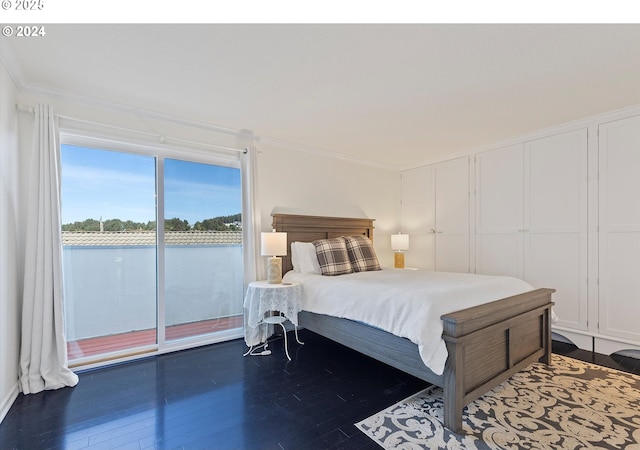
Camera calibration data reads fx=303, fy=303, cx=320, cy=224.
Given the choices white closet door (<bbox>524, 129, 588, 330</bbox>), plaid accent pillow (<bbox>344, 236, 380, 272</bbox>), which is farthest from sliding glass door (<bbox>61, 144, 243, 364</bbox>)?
white closet door (<bbox>524, 129, 588, 330</bbox>)

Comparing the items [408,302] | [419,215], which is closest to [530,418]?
[408,302]

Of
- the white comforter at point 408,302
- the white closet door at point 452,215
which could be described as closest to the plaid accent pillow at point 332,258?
the white comforter at point 408,302

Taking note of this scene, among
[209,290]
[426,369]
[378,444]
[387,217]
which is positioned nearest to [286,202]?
[209,290]

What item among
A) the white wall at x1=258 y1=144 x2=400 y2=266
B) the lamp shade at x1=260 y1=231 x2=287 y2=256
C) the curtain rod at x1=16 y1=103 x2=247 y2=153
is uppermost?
the curtain rod at x1=16 y1=103 x2=247 y2=153

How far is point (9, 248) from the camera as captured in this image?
2246mm

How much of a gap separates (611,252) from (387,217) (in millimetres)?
2809

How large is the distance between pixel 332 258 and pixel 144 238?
2034 mm

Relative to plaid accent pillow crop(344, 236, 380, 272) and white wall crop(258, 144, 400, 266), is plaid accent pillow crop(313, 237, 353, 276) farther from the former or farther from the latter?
white wall crop(258, 144, 400, 266)

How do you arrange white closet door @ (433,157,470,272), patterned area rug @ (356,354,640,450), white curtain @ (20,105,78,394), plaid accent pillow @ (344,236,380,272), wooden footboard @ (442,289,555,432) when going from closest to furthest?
patterned area rug @ (356,354,640,450) < wooden footboard @ (442,289,555,432) < white curtain @ (20,105,78,394) < plaid accent pillow @ (344,236,380,272) < white closet door @ (433,157,470,272)

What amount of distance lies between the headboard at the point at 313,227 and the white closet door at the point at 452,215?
112 cm

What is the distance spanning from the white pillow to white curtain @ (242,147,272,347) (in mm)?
415

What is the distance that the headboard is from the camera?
152 inches

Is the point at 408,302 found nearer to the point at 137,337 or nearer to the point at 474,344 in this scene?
the point at 474,344

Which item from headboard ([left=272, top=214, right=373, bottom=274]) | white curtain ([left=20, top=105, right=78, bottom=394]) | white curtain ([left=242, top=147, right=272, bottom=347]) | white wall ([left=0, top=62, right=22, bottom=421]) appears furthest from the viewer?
headboard ([left=272, top=214, right=373, bottom=274])
